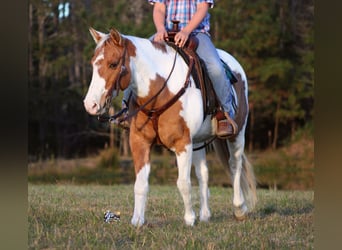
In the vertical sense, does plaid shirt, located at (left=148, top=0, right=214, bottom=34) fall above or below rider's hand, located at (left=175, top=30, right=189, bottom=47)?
above

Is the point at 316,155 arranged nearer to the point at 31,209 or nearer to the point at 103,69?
the point at 103,69

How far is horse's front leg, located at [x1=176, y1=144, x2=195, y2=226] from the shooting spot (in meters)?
3.55

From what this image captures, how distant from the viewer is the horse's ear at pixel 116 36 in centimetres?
315

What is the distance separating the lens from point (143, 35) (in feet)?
43.2

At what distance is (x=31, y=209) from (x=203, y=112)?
176 centimetres

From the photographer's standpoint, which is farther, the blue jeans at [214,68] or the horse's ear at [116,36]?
the blue jeans at [214,68]

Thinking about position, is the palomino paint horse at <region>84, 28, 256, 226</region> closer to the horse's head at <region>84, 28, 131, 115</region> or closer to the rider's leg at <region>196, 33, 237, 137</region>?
the horse's head at <region>84, 28, 131, 115</region>

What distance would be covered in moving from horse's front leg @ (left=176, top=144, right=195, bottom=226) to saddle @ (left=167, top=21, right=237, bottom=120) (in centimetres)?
44

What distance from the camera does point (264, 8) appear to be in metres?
15.0

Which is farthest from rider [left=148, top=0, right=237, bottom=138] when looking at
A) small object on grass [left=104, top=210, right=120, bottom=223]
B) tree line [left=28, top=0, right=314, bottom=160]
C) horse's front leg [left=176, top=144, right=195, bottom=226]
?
tree line [left=28, top=0, right=314, bottom=160]

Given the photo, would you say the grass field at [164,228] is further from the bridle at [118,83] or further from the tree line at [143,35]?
the tree line at [143,35]

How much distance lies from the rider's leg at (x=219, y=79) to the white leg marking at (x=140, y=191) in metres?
0.81

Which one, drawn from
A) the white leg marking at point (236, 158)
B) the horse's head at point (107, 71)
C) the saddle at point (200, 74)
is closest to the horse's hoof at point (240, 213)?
the white leg marking at point (236, 158)

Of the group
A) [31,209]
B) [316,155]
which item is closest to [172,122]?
[31,209]
